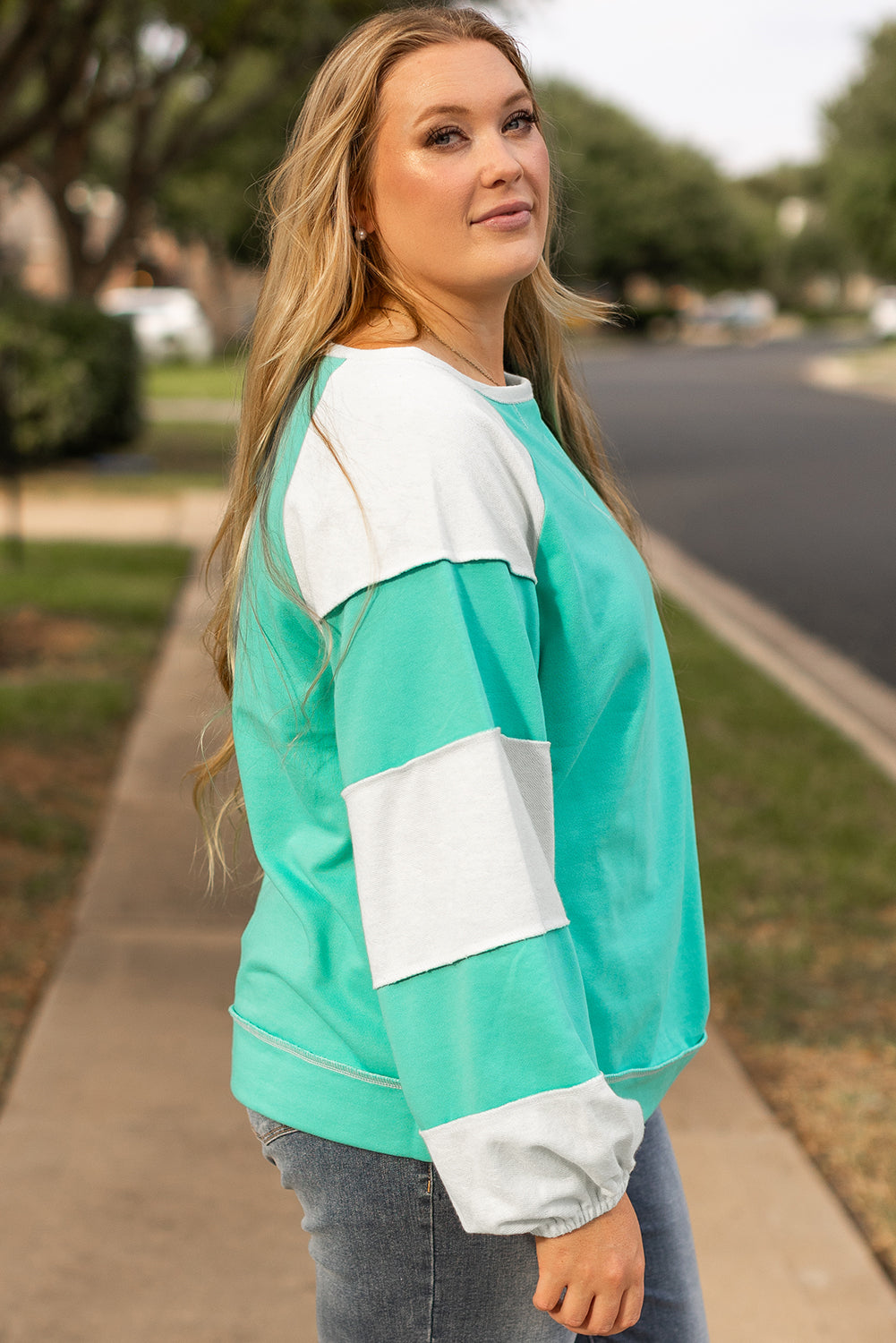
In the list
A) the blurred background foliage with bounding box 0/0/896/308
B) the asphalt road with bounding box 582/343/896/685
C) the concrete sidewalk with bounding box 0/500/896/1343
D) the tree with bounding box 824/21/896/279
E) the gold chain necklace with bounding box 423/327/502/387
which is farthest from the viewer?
the tree with bounding box 824/21/896/279

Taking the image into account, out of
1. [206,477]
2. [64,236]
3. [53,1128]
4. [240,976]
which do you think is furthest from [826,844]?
[64,236]

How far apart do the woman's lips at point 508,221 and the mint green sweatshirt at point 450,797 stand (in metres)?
0.15

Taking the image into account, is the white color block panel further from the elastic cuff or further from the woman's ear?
the woman's ear

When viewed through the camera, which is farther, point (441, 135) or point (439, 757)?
point (441, 135)

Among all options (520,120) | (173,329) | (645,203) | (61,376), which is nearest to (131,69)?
(61,376)

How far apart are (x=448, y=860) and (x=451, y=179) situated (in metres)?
0.62

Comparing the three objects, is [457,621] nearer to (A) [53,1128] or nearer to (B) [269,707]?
(B) [269,707]

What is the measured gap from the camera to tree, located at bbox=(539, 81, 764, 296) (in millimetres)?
66375

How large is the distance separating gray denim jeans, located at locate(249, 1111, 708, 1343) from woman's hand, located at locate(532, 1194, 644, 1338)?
0.08 m

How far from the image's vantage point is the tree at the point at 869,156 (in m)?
35.1

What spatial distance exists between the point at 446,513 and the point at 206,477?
49.4 feet

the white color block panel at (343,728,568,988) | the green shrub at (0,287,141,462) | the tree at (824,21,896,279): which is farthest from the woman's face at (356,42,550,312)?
the tree at (824,21,896,279)

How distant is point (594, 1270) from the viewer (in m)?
→ 1.23

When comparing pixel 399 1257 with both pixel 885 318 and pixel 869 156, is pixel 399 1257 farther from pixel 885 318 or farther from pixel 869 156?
pixel 885 318
